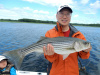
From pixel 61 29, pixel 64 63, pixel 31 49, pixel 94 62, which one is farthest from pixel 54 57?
pixel 94 62

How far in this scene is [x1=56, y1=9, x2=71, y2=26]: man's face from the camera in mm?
3156

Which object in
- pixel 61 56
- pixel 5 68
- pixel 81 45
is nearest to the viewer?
pixel 81 45

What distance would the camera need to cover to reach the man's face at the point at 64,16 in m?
3.16

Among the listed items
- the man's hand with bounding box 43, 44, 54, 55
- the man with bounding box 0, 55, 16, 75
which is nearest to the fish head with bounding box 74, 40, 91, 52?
the man's hand with bounding box 43, 44, 54, 55

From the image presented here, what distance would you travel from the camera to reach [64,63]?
290 cm

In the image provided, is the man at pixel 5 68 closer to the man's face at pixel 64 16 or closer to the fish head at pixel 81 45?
the man's face at pixel 64 16

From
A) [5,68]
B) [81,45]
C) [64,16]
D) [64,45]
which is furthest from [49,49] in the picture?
[5,68]

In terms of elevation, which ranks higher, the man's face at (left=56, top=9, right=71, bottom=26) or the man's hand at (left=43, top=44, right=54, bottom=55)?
the man's face at (left=56, top=9, right=71, bottom=26)

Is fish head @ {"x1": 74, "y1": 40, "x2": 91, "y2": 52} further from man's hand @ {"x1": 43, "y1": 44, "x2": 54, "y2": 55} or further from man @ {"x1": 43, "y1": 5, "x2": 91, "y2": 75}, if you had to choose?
man's hand @ {"x1": 43, "y1": 44, "x2": 54, "y2": 55}

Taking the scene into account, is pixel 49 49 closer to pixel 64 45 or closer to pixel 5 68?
pixel 64 45

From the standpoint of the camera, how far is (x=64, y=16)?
3.12 m

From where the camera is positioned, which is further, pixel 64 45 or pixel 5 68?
pixel 5 68

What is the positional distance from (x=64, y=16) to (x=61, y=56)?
1.47 m

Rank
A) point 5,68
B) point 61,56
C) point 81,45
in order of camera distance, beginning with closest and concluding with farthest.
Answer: point 81,45 < point 61,56 < point 5,68
